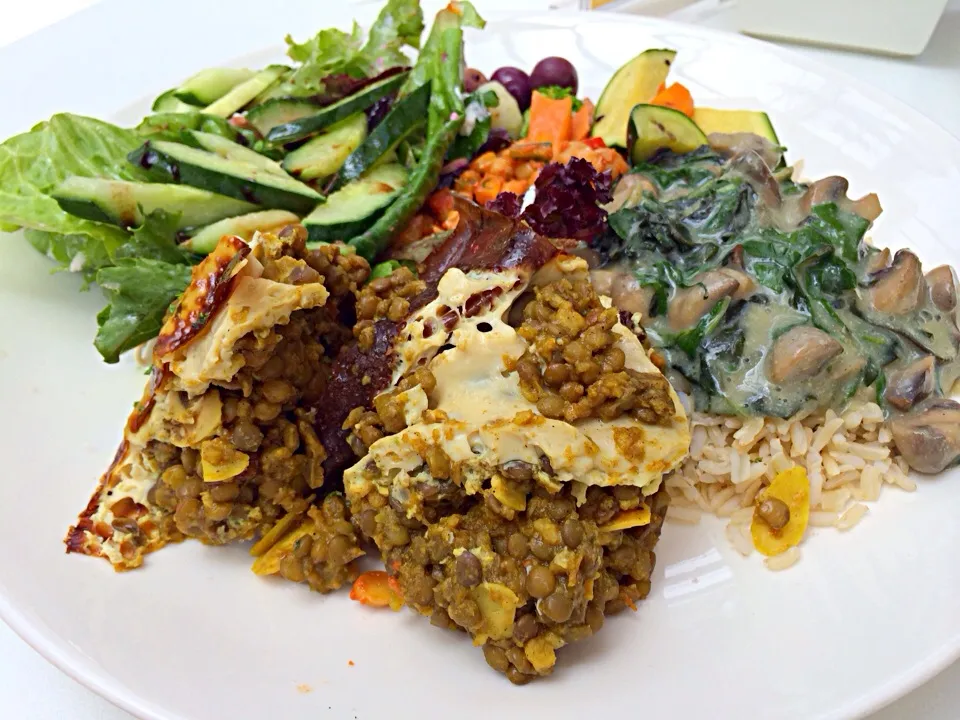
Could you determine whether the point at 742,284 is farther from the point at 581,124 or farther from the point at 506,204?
the point at 581,124

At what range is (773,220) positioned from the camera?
3.52 m

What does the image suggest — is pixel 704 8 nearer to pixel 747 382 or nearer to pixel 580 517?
pixel 747 382

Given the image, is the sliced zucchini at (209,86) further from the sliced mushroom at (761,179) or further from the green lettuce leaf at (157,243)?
the sliced mushroom at (761,179)

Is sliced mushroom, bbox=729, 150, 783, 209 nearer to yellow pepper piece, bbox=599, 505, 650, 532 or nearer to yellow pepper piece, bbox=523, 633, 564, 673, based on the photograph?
yellow pepper piece, bbox=599, 505, 650, 532

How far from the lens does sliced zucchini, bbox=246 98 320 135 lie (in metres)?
4.38

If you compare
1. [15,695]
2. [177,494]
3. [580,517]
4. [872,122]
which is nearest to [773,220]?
[872,122]

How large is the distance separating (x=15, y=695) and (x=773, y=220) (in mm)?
3572

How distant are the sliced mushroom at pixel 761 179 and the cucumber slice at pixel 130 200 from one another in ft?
8.06

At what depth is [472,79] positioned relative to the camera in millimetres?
4836

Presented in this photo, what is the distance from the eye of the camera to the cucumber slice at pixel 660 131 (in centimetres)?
410

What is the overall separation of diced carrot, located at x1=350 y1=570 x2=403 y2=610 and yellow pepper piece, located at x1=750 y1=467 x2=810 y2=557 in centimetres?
131

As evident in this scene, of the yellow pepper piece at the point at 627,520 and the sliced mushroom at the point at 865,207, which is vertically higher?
the sliced mushroom at the point at 865,207

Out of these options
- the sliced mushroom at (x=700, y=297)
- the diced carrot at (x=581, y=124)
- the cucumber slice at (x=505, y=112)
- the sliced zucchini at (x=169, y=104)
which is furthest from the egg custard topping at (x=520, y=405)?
the sliced zucchini at (x=169, y=104)

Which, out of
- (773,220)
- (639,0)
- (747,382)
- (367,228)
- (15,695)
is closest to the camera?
(15,695)
